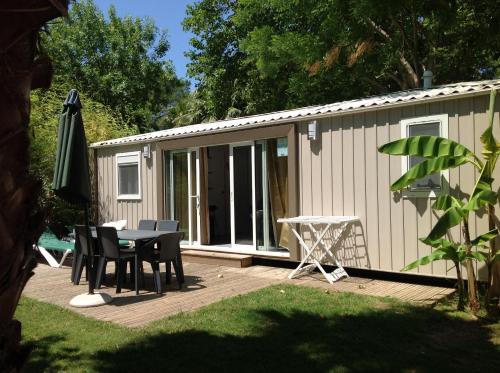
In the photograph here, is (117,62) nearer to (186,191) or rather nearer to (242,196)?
(186,191)

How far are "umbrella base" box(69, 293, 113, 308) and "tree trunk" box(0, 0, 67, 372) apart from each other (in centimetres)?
446

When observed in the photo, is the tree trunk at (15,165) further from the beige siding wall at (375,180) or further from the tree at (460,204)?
the beige siding wall at (375,180)

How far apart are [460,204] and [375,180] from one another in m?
1.76

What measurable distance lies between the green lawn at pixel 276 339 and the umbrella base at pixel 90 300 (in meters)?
0.28

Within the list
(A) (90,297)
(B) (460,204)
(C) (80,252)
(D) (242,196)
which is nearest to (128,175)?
(D) (242,196)

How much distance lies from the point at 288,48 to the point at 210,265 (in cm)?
789

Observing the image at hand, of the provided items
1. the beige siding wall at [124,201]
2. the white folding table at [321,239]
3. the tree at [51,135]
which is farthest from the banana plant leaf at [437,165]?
the tree at [51,135]

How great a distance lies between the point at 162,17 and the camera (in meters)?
30.4

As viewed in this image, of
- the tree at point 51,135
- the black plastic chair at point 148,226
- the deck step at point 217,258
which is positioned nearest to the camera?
the black plastic chair at point 148,226

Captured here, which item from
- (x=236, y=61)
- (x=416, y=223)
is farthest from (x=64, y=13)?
(x=236, y=61)

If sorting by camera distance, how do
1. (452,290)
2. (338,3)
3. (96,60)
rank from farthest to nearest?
(96,60), (338,3), (452,290)

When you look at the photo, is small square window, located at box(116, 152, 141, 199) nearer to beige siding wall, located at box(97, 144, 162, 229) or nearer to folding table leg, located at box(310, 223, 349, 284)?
beige siding wall, located at box(97, 144, 162, 229)

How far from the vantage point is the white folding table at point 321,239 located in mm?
7539

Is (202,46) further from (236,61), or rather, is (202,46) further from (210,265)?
(210,265)
